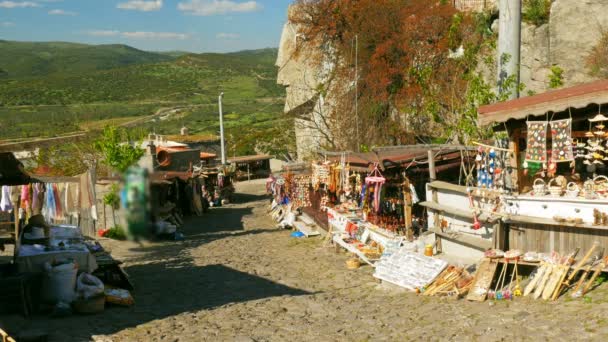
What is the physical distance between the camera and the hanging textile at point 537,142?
11008 millimetres

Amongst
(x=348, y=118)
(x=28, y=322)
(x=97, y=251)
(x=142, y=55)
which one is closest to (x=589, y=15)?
(x=348, y=118)

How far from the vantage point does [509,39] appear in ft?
50.2

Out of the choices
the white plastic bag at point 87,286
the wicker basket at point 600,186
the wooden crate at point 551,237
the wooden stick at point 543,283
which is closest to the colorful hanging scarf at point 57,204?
the white plastic bag at point 87,286

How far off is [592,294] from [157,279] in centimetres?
964

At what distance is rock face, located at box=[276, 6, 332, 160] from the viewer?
34.6 m

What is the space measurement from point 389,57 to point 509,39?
1489cm

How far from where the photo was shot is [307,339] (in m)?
9.75

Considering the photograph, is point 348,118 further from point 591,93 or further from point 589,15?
point 591,93

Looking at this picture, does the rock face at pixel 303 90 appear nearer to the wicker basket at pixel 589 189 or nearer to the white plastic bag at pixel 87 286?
the white plastic bag at pixel 87 286

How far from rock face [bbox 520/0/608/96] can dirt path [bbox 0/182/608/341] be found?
44.1 ft

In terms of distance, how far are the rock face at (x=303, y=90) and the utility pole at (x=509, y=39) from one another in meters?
18.0

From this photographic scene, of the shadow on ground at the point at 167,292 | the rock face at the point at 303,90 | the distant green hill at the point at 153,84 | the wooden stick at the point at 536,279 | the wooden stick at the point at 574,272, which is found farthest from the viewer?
the distant green hill at the point at 153,84

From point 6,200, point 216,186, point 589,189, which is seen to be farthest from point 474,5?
point 6,200

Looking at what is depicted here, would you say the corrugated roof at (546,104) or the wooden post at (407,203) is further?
the wooden post at (407,203)
